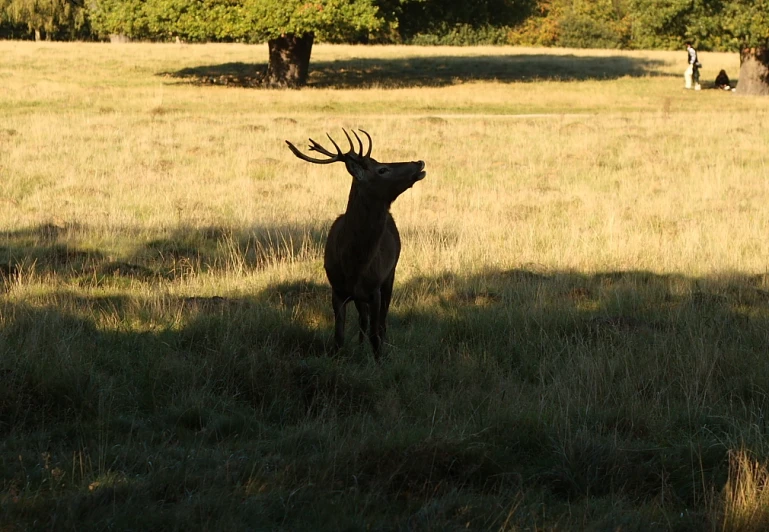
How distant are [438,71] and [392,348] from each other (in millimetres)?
40609

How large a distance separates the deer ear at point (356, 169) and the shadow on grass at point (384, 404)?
1398 mm

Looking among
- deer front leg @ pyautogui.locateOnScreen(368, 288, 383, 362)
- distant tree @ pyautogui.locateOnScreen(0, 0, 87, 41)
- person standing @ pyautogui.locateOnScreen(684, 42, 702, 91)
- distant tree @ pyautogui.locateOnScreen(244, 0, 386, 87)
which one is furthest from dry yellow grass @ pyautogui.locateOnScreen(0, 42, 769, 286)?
distant tree @ pyautogui.locateOnScreen(0, 0, 87, 41)

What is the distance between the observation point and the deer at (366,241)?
7.27 m

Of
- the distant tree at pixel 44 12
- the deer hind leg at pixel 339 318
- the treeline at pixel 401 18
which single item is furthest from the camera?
the distant tree at pixel 44 12

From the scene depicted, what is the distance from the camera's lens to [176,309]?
8422mm

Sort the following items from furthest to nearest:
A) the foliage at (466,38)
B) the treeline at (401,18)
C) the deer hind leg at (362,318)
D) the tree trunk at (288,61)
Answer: the foliage at (466,38) → the tree trunk at (288,61) → the treeline at (401,18) → the deer hind leg at (362,318)

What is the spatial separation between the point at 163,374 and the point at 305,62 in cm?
3320

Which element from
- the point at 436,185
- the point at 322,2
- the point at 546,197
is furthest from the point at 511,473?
the point at 322,2

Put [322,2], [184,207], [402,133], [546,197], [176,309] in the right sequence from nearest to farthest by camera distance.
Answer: [176,309]
[184,207]
[546,197]
[402,133]
[322,2]

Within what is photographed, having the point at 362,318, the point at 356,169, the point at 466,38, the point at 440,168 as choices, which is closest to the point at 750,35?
the point at 440,168

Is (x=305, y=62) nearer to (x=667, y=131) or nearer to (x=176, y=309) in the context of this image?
(x=667, y=131)

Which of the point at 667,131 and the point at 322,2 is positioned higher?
the point at 322,2

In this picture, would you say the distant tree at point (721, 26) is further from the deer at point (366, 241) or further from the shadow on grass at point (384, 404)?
the deer at point (366, 241)

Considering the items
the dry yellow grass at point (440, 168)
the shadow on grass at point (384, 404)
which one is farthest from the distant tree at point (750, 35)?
the shadow on grass at point (384, 404)
